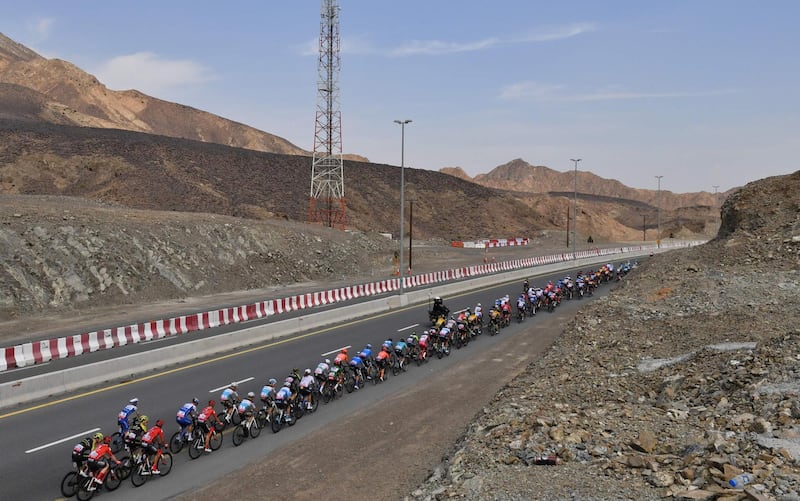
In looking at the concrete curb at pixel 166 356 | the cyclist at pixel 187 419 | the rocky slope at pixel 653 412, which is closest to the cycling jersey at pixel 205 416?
the cyclist at pixel 187 419

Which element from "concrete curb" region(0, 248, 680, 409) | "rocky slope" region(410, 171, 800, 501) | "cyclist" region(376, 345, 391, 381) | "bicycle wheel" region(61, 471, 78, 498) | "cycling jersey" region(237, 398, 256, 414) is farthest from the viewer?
"cyclist" region(376, 345, 391, 381)

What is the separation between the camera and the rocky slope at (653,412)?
9.03m

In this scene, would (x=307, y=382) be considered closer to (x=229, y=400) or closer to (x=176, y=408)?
(x=229, y=400)

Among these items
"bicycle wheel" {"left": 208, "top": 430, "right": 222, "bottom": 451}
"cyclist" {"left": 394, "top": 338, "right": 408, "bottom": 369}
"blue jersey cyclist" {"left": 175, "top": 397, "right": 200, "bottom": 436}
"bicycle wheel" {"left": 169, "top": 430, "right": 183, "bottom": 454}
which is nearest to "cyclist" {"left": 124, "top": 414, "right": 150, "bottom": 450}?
"blue jersey cyclist" {"left": 175, "top": 397, "right": 200, "bottom": 436}

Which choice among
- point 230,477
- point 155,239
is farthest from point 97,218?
point 230,477

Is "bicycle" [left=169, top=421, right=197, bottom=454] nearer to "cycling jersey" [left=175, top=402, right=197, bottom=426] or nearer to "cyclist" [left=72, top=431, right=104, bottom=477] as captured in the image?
"cycling jersey" [left=175, top=402, right=197, bottom=426]

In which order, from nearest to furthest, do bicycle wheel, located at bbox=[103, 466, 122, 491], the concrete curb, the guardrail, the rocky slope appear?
the rocky slope
bicycle wheel, located at bbox=[103, 466, 122, 491]
the concrete curb
the guardrail

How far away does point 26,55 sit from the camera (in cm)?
18638

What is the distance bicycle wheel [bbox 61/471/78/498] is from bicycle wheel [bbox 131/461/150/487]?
3.30ft

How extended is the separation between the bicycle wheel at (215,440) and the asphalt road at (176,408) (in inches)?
6.8

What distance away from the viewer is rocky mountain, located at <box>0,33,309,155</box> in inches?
4523

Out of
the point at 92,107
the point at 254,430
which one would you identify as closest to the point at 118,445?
the point at 254,430

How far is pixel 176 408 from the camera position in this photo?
1664cm

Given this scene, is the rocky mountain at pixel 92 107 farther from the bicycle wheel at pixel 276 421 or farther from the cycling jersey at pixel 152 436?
the cycling jersey at pixel 152 436
